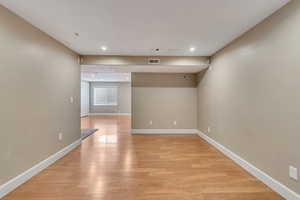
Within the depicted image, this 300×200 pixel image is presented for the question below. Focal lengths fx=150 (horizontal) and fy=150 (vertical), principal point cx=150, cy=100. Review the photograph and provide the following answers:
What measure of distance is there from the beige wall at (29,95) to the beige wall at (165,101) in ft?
7.84

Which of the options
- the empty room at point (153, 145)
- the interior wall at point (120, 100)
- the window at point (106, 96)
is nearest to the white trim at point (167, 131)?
the empty room at point (153, 145)

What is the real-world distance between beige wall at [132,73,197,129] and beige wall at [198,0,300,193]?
6.17 ft

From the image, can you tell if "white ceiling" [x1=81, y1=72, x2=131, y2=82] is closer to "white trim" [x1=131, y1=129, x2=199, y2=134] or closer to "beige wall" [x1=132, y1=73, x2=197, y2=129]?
"beige wall" [x1=132, y1=73, x2=197, y2=129]

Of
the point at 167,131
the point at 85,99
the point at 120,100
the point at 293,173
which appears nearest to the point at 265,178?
the point at 293,173

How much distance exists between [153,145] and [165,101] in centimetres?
179

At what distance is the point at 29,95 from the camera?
2.28 metres

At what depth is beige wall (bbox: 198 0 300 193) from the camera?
1.74 m

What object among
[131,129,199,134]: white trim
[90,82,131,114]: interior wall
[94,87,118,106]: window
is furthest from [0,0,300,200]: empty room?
[94,87,118,106]: window

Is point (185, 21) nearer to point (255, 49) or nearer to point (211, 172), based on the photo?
point (255, 49)

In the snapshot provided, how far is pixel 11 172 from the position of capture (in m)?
1.97

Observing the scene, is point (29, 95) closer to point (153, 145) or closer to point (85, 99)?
point (153, 145)

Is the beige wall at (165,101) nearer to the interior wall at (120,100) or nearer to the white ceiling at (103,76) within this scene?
the white ceiling at (103,76)

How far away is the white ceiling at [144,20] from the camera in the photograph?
6.03 ft

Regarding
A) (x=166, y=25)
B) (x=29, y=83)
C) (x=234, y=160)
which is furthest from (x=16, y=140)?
(x=234, y=160)
